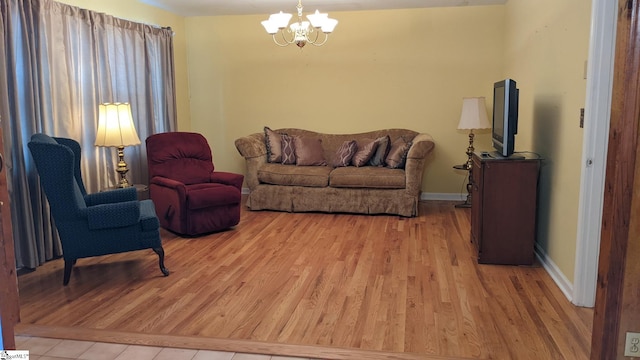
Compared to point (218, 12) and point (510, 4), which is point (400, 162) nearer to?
point (510, 4)

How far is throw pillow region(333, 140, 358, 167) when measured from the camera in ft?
19.1

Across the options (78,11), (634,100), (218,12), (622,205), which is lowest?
(622,205)

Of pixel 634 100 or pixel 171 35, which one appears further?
pixel 171 35

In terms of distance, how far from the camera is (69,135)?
4215mm

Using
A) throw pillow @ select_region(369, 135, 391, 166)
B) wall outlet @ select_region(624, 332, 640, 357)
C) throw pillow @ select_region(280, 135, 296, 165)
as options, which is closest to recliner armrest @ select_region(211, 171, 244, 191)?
throw pillow @ select_region(280, 135, 296, 165)

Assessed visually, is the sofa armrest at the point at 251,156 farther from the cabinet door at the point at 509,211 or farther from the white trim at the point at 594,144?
the white trim at the point at 594,144

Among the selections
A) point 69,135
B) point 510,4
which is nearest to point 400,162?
point 510,4

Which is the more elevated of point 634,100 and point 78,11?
point 78,11

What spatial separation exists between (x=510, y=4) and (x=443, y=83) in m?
1.12

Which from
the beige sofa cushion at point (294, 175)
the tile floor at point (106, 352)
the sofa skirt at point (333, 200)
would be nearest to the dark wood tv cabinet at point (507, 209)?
the sofa skirt at point (333, 200)

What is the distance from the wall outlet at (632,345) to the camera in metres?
1.92

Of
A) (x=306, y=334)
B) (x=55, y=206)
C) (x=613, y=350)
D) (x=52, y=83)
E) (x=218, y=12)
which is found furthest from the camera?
(x=218, y=12)

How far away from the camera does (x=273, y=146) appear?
604cm

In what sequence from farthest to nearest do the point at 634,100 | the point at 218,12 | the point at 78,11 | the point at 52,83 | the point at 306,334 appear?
the point at 218,12 → the point at 78,11 → the point at 52,83 → the point at 306,334 → the point at 634,100
